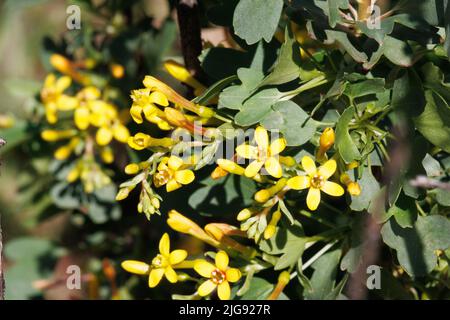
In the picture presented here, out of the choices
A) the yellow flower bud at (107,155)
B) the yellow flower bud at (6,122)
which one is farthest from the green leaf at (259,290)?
the yellow flower bud at (6,122)

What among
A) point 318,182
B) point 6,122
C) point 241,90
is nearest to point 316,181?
point 318,182

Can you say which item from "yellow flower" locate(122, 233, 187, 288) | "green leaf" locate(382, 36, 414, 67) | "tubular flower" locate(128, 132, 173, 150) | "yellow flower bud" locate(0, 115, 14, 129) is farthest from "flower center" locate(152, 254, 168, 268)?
"yellow flower bud" locate(0, 115, 14, 129)

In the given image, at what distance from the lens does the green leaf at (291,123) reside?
1.17 m

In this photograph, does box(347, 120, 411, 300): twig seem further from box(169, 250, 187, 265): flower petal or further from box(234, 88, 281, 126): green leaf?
box(169, 250, 187, 265): flower petal

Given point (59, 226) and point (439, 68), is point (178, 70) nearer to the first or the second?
point (439, 68)

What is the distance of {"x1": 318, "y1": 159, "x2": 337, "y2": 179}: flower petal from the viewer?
1.15 m

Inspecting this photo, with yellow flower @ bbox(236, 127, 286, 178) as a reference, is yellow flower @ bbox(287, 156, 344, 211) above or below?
below

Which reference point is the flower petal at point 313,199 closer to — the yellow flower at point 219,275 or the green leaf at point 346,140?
the green leaf at point 346,140

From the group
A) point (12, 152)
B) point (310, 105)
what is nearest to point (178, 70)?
point (310, 105)

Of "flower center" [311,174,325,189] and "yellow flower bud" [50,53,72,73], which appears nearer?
"flower center" [311,174,325,189]

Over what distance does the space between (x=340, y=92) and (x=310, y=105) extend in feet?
0.68

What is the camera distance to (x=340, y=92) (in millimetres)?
1134

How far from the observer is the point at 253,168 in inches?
44.3

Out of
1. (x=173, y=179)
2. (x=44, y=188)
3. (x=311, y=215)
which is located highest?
(x=173, y=179)
